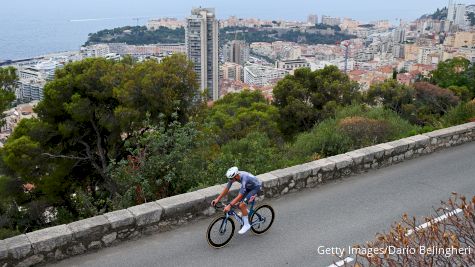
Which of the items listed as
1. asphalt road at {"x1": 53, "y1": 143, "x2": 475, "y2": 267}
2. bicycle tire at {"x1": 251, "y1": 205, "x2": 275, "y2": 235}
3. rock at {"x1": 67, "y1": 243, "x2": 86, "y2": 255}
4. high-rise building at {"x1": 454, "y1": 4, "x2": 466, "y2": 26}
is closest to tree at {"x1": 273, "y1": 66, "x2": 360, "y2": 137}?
asphalt road at {"x1": 53, "y1": 143, "x2": 475, "y2": 267}

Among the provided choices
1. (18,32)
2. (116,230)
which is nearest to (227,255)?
(116,230)

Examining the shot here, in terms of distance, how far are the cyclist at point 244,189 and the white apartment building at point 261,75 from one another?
Answer: 9529 centimetres

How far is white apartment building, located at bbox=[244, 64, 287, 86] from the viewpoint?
103144mm

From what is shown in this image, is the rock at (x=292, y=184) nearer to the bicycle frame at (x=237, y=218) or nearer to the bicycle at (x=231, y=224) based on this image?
the bicycle at (x=231, y=224)

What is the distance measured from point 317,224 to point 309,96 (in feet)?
50.3

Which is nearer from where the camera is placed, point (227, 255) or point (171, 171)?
point (227, 255)

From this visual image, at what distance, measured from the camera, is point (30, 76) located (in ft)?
264

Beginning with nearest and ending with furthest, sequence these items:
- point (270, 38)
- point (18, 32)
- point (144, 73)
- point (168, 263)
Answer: point (168, 263), point (144, 73), point (18, 32), point (270, 38)

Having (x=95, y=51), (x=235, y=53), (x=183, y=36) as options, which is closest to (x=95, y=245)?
(x=95, y=51)

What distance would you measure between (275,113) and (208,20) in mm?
60366

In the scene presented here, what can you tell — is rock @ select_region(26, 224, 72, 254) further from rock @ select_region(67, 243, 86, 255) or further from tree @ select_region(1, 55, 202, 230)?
tree @ select_region(1, 55, 202, 230)

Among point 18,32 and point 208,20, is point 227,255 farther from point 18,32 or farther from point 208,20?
point 18,32

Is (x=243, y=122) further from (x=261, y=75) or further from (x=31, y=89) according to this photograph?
(x=261, y=75)

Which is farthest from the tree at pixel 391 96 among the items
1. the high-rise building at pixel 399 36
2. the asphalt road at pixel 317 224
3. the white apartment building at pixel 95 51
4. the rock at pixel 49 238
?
the high-rise building at pixel 399 36
